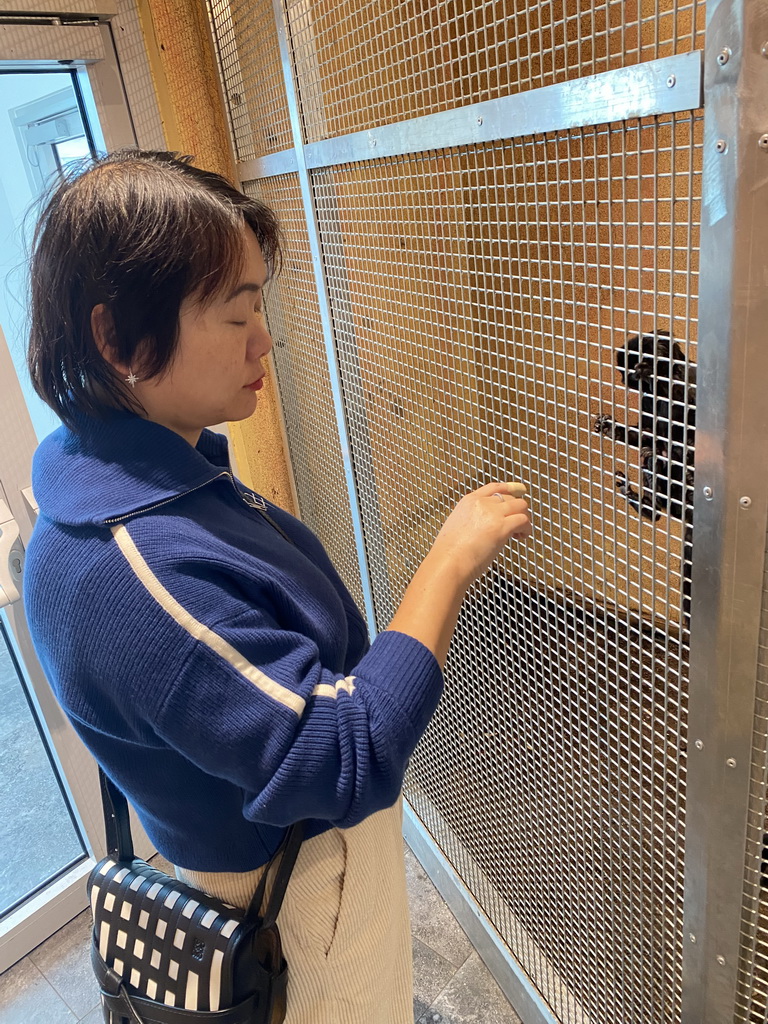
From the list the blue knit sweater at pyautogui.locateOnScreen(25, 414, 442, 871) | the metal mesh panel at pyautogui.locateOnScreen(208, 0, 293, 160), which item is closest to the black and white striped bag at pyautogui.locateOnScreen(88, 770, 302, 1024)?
the blue knit sweater at pyautogui.locateOnScreen(25, 414, 442, 871)

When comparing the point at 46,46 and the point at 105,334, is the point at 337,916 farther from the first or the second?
the point at 46,46

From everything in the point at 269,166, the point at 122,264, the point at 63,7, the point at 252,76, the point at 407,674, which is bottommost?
the point at 407,674

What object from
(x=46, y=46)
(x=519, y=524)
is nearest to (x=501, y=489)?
(x=519, y=524)

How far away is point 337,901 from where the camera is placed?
0.79m

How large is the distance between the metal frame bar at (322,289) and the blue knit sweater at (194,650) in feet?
2.31

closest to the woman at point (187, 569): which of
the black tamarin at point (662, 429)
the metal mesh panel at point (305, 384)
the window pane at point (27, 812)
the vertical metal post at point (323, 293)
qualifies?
the black tamarin at point (662, 429)

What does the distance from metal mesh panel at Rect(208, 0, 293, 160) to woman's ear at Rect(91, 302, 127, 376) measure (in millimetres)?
884

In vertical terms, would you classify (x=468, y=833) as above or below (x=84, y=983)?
above

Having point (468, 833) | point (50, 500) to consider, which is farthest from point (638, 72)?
point (468, 833)

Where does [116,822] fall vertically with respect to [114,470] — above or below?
below

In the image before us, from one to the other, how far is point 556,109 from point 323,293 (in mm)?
707

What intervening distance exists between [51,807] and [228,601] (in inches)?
57.8

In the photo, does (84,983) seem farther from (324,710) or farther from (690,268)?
(690,268)

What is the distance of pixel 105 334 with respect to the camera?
2.02ft
